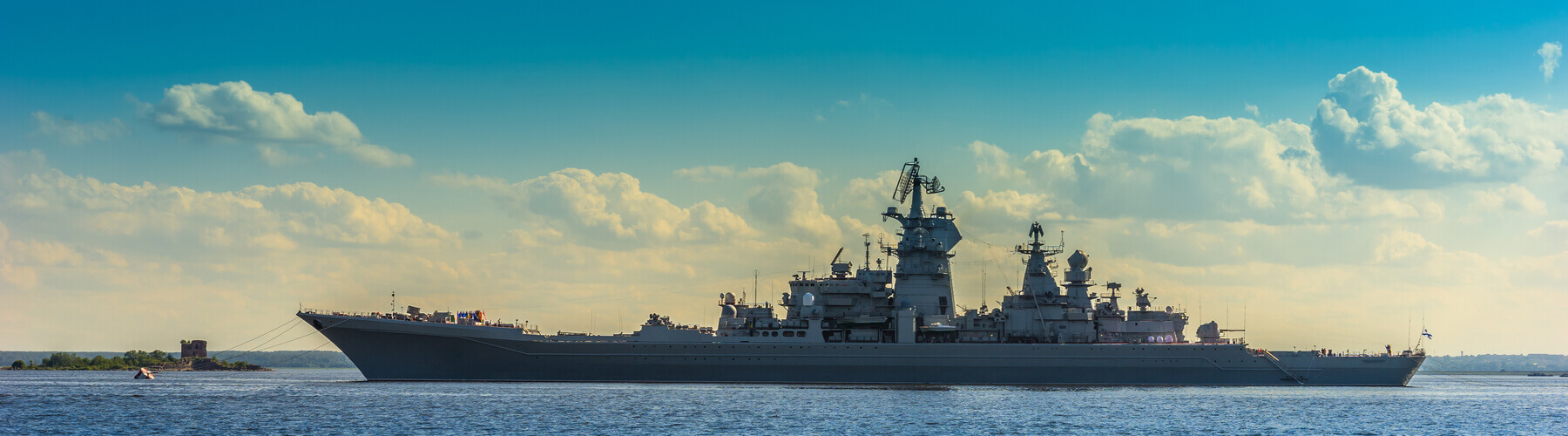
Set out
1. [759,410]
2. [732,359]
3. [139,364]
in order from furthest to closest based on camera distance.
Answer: [139,364]
[732,359]
[759,410]

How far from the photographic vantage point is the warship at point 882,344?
6312cm

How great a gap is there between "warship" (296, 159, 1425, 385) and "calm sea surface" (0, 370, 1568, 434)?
1.82 meters

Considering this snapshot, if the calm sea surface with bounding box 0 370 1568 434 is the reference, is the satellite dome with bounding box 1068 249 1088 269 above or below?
above

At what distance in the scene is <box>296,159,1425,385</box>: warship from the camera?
63125 millimetres

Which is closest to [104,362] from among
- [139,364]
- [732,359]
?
[139,364]

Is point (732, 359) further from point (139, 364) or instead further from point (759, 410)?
point (139, 364)

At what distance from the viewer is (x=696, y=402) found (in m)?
49.8

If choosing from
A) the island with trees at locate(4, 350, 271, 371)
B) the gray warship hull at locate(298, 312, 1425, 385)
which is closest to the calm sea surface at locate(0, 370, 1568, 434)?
the gray warship hull at locate(298, 312, 1425, 385)

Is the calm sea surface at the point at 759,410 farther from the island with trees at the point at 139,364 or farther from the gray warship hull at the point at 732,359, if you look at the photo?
the island with trees at the point at 139,364

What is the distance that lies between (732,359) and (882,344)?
7569 mm

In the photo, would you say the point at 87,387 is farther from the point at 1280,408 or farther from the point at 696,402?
the point at 1280,408

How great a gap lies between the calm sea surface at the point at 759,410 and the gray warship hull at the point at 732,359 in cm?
152

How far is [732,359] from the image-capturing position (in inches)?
2478

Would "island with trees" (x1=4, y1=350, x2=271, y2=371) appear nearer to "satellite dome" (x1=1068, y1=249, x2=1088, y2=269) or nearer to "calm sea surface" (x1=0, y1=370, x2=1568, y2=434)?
"calm sea surface" (x1=0, y1=370, x2=1568, y2=434)
